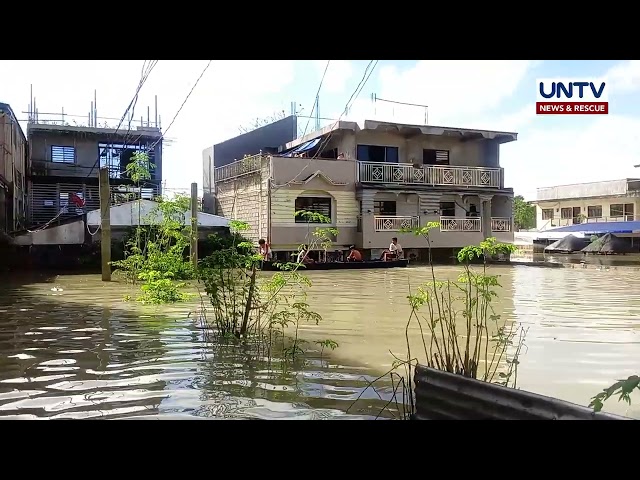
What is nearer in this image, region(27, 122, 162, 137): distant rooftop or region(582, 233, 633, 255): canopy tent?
region(27, 122, 162, 137): distant rooftop

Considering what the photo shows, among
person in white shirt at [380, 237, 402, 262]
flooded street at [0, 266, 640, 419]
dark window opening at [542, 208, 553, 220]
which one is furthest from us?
dark window opening at [542, 208, 553, 220]

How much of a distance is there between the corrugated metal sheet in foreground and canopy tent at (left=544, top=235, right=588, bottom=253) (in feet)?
106

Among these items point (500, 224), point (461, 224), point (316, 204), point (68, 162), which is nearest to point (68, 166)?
point (68, 162)

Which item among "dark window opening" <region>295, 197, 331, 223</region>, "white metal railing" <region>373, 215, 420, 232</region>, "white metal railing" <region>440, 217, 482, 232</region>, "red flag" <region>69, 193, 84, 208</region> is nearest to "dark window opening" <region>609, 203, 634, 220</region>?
"white metal railing" <region>440, 217, 482, 232</region>

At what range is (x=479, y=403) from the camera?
10.8ft

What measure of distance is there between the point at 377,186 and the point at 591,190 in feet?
60.8

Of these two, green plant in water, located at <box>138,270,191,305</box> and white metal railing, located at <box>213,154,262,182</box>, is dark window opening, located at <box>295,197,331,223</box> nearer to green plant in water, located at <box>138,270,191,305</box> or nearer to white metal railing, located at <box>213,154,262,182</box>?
white metal railing, located at <box>213,154,262,182</box>

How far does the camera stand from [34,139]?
84.0 feet

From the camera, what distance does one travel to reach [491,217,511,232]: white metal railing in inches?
1085

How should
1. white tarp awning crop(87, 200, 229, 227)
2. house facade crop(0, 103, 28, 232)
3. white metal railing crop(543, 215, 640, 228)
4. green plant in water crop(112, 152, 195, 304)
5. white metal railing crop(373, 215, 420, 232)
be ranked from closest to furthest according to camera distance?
green plant in water crop(112, 152, 195, 304), white tarp awning crop(87, 200, 229, 227), house facade crop(0, 103, 28, 232), white metal railing crop(373, 215, 420, 232), white metal railing crop(543, 215, 640, 228)

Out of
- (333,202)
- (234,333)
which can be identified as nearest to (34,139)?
(333,202)
